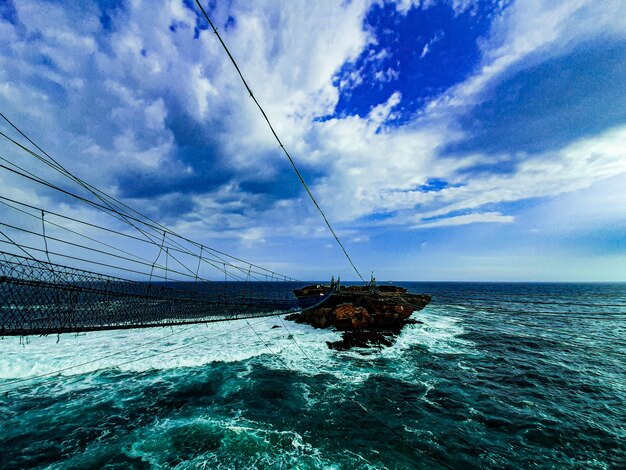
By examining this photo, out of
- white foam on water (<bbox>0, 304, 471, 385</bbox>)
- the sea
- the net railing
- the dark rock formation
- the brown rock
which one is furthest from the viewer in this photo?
the brown rock

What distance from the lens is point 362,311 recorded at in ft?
107

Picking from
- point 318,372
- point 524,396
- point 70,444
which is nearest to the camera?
point 70,444

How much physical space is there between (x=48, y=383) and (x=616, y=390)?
139 ft

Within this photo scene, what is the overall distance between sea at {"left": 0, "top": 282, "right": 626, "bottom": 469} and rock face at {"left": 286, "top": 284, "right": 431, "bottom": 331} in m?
5.81

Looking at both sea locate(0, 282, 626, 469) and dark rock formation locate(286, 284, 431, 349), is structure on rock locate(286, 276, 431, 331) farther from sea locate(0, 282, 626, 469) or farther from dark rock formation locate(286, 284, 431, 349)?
sea locate(0, 282, 626, 469)

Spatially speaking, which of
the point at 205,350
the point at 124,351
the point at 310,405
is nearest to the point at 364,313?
the point at 310,405

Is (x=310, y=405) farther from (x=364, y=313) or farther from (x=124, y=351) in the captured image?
(x=124, y=351)

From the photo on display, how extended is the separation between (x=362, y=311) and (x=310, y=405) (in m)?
18.8

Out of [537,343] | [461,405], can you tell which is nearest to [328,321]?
[461,405]

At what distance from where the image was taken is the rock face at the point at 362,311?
32344mm

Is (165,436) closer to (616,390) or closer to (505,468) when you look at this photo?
(505,468)

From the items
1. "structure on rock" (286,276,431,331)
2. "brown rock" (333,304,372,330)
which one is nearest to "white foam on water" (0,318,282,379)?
"structure on rock" (286,276,431,331)

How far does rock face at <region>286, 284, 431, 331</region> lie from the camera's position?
32.3m

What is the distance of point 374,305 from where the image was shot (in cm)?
3528
